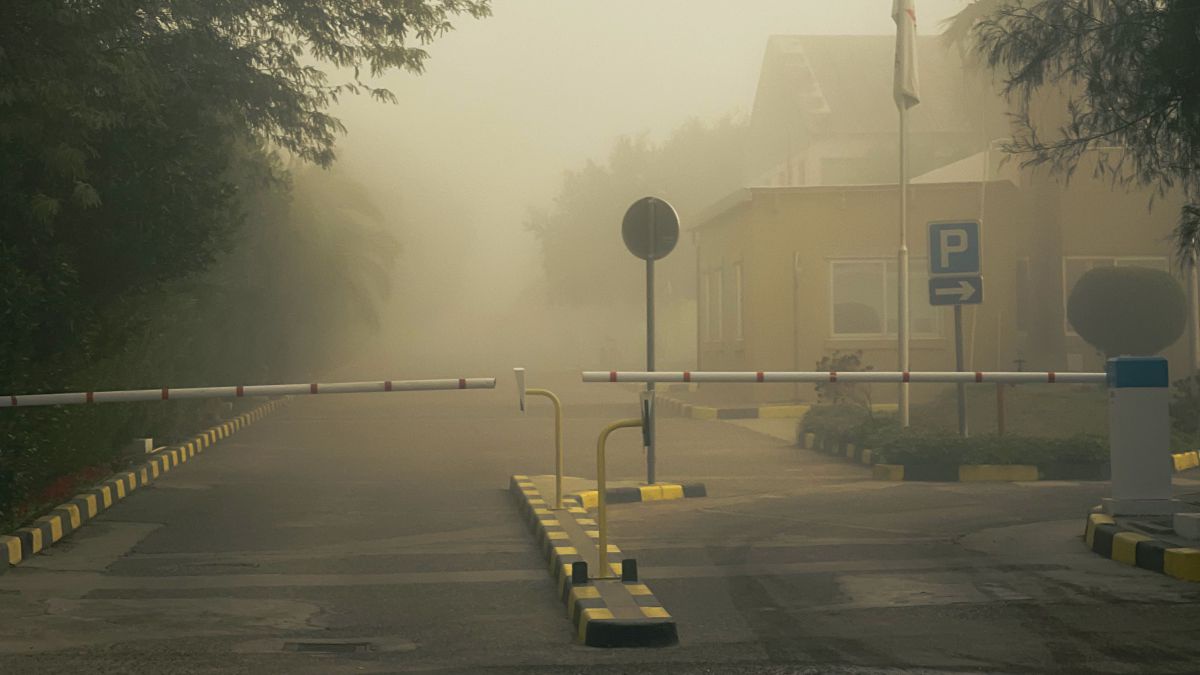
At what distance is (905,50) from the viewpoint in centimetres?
2341

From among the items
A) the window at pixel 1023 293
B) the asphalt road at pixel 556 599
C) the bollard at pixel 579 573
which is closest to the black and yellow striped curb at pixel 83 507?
the asphalt road at pixel 556 599

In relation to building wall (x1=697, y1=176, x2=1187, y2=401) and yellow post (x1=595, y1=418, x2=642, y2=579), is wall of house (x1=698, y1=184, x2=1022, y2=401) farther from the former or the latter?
yellow post (x1=595, y1=418, x2=642, y2=579)

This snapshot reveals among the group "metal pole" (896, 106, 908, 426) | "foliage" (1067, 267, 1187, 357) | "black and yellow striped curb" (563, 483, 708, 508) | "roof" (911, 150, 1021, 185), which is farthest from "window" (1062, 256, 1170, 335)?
"black and yellow striped curb" (563, 483, 708, 508)

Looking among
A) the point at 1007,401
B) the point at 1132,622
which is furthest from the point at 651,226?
the point at 1007,401

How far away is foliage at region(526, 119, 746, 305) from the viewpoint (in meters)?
77.2

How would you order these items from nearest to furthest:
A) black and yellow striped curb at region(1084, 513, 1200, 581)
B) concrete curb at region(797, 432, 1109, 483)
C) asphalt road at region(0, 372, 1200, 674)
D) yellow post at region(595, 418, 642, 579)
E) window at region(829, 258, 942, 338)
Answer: asphalt road at region(0, 372, 1200, 674), yellow post at region(595, 418, 642, 579), black and yellow striped curb at region(1084, 513, 1200, 581), concrete curb at region(797, 432, 1109, 483), window at region(829, 258, 942, 338)

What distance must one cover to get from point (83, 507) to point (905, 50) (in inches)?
554

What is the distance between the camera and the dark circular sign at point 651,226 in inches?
589

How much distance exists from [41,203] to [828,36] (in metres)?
50.1

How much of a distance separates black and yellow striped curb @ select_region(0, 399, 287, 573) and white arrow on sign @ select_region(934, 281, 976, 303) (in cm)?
921

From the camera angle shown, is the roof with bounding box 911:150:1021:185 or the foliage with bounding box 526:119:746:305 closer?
the roof with bounding box 911:150:1021:185

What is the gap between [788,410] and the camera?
31594mm

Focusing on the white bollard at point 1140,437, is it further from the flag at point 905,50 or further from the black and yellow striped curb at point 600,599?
the flag at point 905,50

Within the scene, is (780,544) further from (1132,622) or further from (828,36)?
(828,36)
